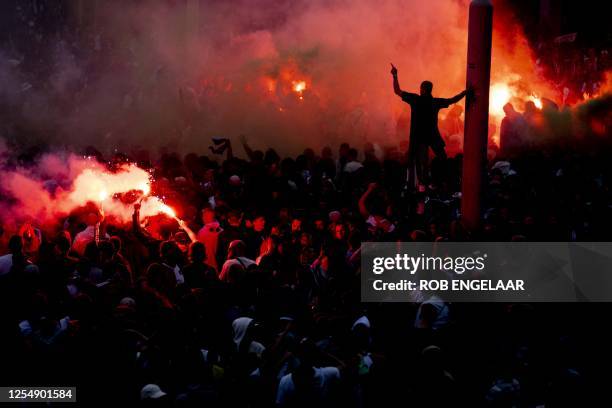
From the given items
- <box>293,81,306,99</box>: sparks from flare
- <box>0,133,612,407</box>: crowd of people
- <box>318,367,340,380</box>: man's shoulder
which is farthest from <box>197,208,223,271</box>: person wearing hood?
<box>293,81,306,99</box>: sparks from flare

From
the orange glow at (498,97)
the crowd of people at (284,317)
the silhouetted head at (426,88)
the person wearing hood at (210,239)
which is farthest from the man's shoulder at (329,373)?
the orange glow at (498,97)

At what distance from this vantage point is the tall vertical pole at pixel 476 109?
10.3 m

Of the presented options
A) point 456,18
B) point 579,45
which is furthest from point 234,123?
point 579,45

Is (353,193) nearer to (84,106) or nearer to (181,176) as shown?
(181,176)

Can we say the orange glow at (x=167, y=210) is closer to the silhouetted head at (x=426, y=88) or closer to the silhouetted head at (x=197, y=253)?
the silhouetted head at (x=197, y=253)

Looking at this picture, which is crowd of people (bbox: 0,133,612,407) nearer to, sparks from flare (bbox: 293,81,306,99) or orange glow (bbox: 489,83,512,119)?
orange glow (bbox: 489,83,512,119)

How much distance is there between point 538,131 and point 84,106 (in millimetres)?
10003

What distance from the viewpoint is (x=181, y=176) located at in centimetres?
1320

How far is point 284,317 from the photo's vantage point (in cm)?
776

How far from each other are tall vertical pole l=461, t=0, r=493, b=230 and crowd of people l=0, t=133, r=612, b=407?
316 mm

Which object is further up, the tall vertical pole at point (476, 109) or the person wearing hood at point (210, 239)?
the tall vertical pole at point (476, 109)

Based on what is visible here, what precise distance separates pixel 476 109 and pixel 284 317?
392cm

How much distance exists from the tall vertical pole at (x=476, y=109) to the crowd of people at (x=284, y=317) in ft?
1.04

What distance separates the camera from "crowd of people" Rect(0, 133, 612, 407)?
6621 mm
